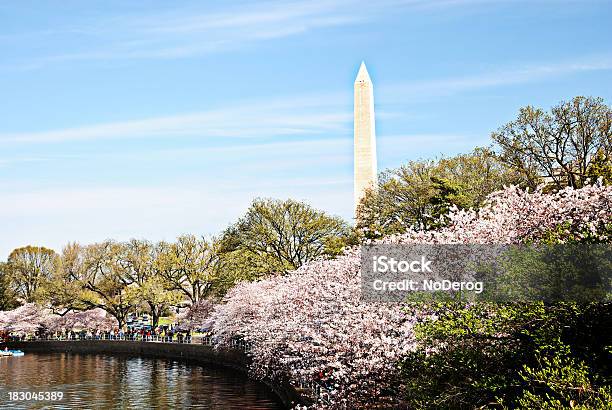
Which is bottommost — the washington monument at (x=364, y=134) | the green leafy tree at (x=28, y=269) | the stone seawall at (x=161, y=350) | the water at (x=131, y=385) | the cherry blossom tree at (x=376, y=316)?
the water at (x=131, y=385)

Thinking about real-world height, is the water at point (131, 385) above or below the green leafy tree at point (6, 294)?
below

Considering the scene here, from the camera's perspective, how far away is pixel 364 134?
2084 inches

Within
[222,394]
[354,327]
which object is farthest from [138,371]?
[354,327]

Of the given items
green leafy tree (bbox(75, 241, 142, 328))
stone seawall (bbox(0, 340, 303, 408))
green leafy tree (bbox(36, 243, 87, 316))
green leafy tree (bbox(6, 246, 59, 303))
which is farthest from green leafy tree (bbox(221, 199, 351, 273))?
green leafy tree (bbox(6, 246, 59, 303))

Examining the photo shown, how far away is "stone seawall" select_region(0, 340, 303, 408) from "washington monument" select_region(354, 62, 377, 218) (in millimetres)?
14156

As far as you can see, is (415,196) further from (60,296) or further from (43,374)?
(60,296)

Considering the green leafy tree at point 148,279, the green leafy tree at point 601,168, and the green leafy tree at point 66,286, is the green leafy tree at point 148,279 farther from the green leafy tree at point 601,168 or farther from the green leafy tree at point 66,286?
the green leafy tree at point 601,168

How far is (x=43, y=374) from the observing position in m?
53.6

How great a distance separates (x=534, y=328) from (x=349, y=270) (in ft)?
47.3

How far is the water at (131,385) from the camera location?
3841 centimetres

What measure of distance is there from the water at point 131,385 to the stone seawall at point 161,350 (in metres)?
1.03

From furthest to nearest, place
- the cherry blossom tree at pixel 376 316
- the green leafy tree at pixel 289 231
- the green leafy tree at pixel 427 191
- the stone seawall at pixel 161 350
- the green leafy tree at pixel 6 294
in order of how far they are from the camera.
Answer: the green leafy tree at pixel 6 294 < the green leafy tree at pixel 289 231 < the stone seawall at pixel 161 350 < the green leafy tree at pixel 427 191 < the cherry blossom tree at pixel 376 316

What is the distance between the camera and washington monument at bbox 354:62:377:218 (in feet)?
174

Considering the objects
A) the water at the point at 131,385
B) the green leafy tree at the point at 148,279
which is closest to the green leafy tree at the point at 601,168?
the water at the point at 131,385
